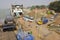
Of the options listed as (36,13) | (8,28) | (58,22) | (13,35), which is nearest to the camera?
(13,35)

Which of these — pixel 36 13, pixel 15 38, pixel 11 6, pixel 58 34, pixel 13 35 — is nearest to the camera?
pixel 15 38

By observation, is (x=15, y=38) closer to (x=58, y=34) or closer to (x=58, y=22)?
(x=58, y=34)

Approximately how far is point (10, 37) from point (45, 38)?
3.35 ft

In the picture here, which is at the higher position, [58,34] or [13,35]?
[13,35]

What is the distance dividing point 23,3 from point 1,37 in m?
4.68

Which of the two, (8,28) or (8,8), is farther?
(8,8)

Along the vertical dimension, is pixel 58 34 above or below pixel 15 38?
below

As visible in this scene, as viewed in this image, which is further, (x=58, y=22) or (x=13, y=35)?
(x=58, y=22)

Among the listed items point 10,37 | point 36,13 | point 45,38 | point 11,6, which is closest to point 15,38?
point 10,37

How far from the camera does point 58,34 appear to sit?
4.29 m

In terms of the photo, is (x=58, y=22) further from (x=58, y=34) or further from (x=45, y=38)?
(x=45, y=38)

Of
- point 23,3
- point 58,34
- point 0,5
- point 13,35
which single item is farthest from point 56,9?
point 13,35

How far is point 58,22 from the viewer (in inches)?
212

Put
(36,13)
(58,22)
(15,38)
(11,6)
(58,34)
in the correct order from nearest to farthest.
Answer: (15,38)
(58,34)
(58,22)
(36,13)
(11,6)
